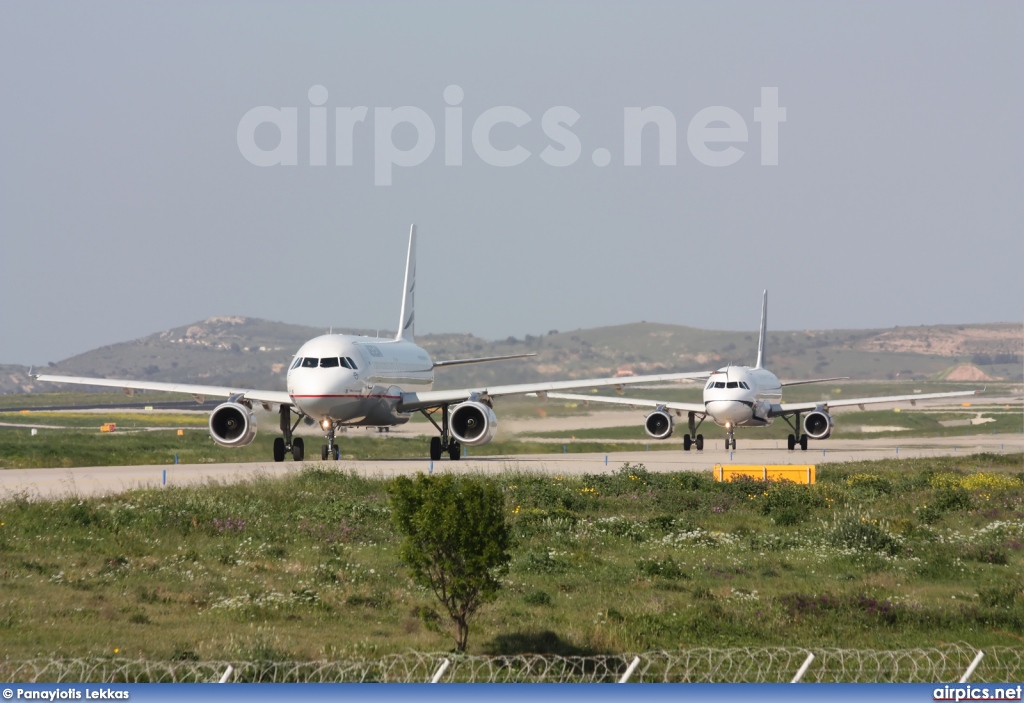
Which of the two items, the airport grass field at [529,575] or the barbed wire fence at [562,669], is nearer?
the barbed wire fence at [562,669]

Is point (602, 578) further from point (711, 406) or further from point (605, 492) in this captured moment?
point (711, 406)

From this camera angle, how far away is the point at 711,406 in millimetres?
66188

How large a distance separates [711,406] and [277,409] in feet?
86.0

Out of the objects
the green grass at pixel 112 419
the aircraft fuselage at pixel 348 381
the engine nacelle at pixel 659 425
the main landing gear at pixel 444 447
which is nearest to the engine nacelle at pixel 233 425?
the aircraft fuselage at pixel 348 381

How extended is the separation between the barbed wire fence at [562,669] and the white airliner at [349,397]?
28.3m

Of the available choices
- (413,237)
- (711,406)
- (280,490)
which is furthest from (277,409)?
(711,406)

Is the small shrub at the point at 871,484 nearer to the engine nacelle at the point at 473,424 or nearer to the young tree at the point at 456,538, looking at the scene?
the engine nacelle at the point at 473,424

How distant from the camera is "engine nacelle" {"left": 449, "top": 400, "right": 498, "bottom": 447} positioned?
46.8 metres

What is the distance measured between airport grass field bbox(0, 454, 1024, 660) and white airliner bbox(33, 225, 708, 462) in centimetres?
1121

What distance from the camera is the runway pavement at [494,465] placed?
118 ft

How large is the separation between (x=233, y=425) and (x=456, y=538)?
2974cm

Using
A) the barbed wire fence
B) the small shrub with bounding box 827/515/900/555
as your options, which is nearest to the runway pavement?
the small shrub with bounding box 827/515/900/555

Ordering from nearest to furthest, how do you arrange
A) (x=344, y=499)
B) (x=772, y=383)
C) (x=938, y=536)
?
(x=938, y=536) < (x=344, y=499) < (x=772, y=383)

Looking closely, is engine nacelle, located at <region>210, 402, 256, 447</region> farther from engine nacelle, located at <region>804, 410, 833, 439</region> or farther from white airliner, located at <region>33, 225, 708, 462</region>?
engine nacelle, located at <region>804, 410, 833, 439</region>
